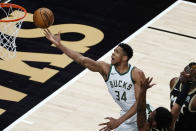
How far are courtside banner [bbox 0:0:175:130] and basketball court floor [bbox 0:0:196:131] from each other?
7cm

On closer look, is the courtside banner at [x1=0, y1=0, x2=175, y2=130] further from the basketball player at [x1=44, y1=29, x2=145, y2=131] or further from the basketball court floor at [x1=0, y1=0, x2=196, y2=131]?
the basketball player at [x1=44, y1=29, x2=145, y2=131]

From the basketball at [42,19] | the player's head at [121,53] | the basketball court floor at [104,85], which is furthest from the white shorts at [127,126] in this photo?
the basketball at [42,19]

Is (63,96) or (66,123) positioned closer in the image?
(66,123)

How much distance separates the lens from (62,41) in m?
10.9

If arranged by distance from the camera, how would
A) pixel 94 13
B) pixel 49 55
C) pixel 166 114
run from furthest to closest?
1. pixel 94 13
2. pixel 49 55
3. pixel 166 114

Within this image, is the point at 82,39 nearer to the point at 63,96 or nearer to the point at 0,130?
the point at 63,96

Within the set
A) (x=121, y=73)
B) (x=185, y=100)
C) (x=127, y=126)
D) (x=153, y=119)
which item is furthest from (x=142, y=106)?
(x=127, y=126)

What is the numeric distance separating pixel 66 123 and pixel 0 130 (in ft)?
3.39

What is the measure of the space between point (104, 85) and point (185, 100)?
357cm

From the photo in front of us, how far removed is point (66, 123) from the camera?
27.2ft

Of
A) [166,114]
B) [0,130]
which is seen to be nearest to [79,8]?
[0,130]

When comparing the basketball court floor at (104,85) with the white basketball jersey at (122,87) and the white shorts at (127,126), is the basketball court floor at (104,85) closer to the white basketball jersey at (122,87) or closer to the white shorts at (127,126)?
the white shorts at (127,126)

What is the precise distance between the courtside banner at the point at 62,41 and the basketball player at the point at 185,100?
316 centimetres

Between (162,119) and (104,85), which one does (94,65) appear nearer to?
(162,119)
